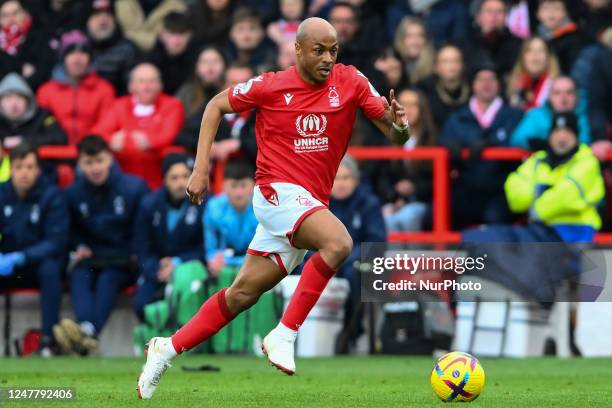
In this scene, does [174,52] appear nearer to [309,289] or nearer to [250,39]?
[250,39]

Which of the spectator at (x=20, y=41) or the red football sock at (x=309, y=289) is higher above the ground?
the spectator at (x=20, y=41)

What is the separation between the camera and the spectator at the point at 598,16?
50.3 feet

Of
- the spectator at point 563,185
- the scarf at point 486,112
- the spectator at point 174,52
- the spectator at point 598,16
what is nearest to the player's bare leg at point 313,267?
the spectator at point 563,185

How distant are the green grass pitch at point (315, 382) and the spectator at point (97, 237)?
0.55 metres

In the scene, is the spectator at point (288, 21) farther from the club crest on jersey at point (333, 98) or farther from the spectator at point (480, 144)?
the club crest on jersey at point (333, 98)

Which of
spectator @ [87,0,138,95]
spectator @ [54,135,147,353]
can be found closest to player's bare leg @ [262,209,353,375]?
spectator @ [54,135,147,353]

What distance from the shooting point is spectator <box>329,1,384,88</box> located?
15.1 meters

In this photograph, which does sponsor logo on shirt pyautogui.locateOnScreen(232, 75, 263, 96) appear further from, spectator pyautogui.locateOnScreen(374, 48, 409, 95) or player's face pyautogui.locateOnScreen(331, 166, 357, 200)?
spectator pyautogui.locateOnScreen(374, 48, 409, 95)

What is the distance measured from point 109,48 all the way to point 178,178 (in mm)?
2723

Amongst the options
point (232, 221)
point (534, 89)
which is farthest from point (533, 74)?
point (232, 221)

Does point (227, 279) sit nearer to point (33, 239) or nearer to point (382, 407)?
point (33, 239)

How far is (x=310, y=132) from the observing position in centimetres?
889

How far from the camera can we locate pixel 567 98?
45.7 ft

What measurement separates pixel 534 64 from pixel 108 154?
432 cm
